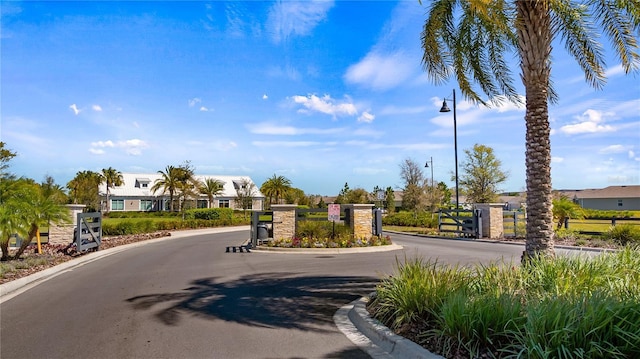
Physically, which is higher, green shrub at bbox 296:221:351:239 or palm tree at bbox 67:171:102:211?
palm tree at bbox 67:171:102:211

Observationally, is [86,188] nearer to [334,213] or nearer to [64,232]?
[64,232]

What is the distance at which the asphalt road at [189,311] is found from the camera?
5402 mm

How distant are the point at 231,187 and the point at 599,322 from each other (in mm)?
68883

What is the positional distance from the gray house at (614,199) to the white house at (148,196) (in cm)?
5093

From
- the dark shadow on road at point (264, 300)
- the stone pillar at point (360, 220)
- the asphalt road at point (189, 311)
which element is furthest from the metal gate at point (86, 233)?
the stone pillar at point (360, 220)

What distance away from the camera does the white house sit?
207 ft

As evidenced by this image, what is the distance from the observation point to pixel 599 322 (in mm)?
4164

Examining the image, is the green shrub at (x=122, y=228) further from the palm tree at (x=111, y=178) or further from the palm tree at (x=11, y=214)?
the palm tree at (x=111, y=178)

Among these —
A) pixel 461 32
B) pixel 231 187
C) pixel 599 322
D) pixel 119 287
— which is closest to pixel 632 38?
pixel 461 32

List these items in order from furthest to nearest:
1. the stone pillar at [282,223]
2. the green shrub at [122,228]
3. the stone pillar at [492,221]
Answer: the green shrub at [122,228] → the stone pillar at [492,221] → the stone pillar at [282,223]

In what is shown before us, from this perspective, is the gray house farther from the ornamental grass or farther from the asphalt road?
the ornamental grass

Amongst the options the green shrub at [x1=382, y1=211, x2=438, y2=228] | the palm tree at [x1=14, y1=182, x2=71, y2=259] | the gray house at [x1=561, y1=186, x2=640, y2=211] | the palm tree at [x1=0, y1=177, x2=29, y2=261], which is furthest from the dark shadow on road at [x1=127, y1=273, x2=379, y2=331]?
the gray house at [x1=561, y1=186, x2=640, y2=211]

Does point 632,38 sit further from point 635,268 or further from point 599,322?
point 599,322

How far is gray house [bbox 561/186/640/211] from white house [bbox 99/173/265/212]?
5093 centimetres
